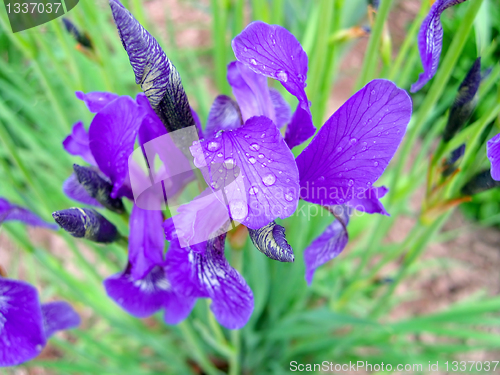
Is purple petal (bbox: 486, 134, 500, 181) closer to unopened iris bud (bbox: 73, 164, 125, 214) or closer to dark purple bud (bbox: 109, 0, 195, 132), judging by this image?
dark purple bud (bbox: 109, 0, 195, 132)

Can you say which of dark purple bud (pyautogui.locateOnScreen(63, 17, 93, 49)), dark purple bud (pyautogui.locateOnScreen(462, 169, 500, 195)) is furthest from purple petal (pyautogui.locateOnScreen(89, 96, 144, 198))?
dark purple bud (pyautogui.locateOnScreen(462, 169, 500, 195))

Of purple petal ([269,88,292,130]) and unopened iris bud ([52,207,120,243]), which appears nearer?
unopened iris bud ([52,207,120,243])

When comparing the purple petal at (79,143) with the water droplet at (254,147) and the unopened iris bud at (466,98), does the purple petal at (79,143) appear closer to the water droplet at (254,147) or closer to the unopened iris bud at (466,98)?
the water droplet at (254,147)

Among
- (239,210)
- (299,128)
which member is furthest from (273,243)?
(299,128)

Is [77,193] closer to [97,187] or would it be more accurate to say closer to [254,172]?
[97,187]

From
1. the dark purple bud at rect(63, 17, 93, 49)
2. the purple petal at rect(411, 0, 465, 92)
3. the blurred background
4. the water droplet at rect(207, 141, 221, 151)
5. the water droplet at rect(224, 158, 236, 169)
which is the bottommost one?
the blurred background

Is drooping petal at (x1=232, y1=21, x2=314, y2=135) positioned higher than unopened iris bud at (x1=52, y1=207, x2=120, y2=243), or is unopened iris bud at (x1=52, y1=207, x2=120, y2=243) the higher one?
drooping petal at (x1=232, y1=21, x2=314, y2=135)

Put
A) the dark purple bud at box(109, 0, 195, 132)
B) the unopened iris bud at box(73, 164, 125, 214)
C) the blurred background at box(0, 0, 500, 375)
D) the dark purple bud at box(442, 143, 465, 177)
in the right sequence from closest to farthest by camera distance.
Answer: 1. the dark purple bud at box(109, 0, 195, 132)
2. the unopened iris bud at box(73, 164, 125, 214)
3. the dark purple bud at box(442, 143, 465, 177)
4. the blurred background at box(0, 0, 500, 375)

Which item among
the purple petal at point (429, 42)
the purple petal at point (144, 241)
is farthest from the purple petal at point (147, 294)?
the purple petal at point (429, 42)

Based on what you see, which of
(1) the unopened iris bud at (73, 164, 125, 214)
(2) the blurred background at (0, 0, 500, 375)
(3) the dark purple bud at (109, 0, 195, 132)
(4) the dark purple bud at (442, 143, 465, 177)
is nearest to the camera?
(3) the dark purple bud at (109, 0, 195, 132)
